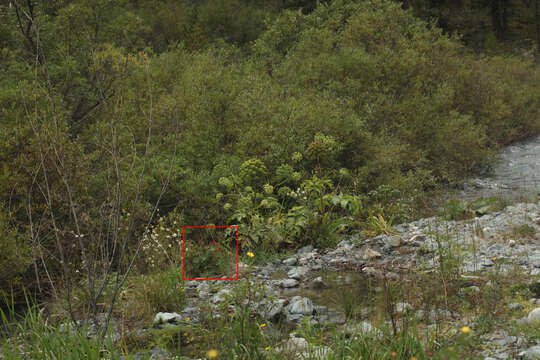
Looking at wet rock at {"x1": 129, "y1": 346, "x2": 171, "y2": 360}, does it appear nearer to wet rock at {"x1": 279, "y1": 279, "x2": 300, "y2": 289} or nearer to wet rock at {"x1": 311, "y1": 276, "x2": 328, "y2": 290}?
wet rock at {"x1": 279, "y1": 279, "x2": 300, "y2": 289}

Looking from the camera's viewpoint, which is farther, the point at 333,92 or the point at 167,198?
the point at 333,92

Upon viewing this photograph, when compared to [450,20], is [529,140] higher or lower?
lower

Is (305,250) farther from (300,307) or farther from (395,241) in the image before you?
(300,307)

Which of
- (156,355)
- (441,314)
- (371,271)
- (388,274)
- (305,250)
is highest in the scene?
(156,355)

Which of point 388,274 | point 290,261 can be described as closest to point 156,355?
point 388,274

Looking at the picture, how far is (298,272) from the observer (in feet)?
21.7

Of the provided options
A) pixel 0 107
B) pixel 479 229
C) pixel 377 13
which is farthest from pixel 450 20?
pixel 0 107

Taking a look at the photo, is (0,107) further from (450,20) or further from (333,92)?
(450,20)

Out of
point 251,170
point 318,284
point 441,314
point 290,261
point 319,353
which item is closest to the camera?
point 319,353

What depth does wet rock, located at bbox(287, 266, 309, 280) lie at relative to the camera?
6.52 metres

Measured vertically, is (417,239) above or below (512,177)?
above

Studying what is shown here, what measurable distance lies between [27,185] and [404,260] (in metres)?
4.63

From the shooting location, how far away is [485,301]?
415cm

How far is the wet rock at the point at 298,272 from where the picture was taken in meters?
6.52
